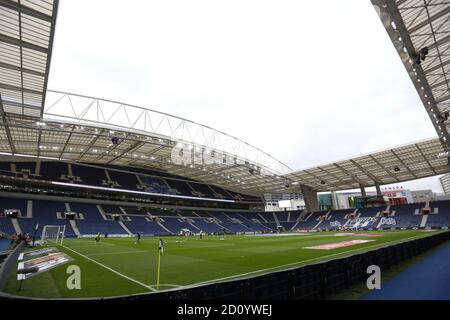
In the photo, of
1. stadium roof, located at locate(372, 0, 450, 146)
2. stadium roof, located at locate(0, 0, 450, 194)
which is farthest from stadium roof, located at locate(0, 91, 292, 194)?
stadium roof, located at locate(372, 0, 450, 146)

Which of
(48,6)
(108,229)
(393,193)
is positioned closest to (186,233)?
(108,229)

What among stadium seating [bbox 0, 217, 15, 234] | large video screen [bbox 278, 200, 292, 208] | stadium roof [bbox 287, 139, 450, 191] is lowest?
large video screen [bbox 278, 200, 292, 208]

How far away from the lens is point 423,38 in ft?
64.1

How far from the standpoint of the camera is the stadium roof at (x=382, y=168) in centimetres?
4616

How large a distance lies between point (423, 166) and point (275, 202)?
162 feet

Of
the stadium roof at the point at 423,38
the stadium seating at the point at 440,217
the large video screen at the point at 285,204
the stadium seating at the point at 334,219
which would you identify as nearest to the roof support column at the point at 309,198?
the stadium seating at the point at 334,219

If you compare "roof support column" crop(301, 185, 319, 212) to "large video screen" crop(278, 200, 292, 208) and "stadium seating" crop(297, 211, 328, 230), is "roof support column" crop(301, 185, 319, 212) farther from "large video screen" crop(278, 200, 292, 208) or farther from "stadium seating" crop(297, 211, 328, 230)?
"large video screen" crop(278, 200, 292, 208)

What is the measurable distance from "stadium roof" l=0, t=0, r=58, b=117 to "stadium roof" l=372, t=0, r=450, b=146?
21136mm

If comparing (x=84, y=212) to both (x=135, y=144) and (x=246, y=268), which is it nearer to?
(x=135, y=144)

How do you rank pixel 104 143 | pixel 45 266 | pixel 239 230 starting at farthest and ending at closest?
pixel 239 230
pixel 104 143
pixel 45 266

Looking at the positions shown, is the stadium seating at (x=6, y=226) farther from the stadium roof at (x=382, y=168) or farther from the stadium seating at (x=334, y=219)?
the stadium seating at (x=334, y=219)

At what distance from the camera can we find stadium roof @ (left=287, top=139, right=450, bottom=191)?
4616 cm
